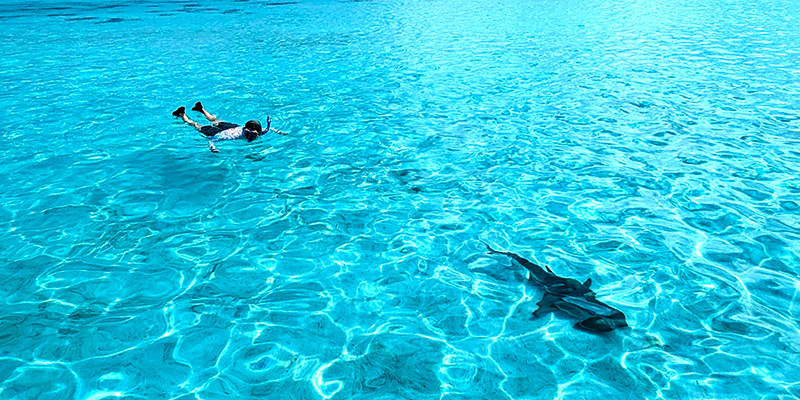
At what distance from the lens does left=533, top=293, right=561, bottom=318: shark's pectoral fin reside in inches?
218

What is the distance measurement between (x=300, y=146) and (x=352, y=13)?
2643 centimetres

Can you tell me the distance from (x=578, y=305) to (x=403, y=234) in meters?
2.51

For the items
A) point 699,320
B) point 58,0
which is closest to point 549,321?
point 699,320

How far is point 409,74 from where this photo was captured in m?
16.6

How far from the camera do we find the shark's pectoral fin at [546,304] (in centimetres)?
553

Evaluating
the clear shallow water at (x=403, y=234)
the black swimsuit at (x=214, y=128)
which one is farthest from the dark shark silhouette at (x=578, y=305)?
the black swimsuit at (x=214, y=128)

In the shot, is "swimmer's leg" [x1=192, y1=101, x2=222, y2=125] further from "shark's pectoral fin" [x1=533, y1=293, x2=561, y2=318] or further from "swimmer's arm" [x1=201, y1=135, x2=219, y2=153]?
"shark's pectoral fin" [x1=533, y1=293, x2=561, y2=318]

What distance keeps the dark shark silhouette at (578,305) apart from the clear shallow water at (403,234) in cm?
13

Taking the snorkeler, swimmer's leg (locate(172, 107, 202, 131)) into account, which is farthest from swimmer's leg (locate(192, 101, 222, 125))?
the snorkeler

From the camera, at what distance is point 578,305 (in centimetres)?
548

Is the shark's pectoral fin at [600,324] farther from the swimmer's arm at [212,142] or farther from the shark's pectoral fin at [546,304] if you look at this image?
the swimmer's arm at [212,142]

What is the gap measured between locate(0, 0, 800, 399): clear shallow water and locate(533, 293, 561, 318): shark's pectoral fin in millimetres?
123

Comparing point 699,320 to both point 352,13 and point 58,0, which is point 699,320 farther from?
point 58,0

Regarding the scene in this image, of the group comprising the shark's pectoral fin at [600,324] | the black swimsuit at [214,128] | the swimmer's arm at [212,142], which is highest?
the shark's pectoral fin at [600,324]
